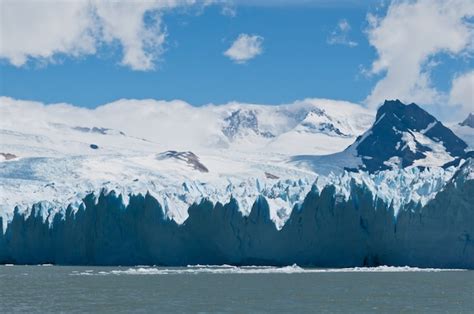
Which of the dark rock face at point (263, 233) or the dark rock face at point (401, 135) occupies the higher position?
the dark rock face at point (401, 135)

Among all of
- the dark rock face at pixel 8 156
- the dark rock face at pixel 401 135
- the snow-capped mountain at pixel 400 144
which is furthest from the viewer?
the dark rock face at pixel 401 135

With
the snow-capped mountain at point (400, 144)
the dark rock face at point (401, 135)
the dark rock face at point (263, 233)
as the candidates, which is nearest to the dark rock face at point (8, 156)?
the snow-capped mountain at point (400, 144)

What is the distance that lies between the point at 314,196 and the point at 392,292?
2069 cm

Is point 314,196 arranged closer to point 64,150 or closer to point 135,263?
point 135,263

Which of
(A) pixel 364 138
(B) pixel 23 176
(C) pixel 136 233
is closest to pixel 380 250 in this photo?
(C) pixel 136 233

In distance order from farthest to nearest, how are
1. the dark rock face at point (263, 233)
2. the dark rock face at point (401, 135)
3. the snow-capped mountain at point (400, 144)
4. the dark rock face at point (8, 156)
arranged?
the dark rock face at point (401, 135) < the snow-capped mountain at point (400, 144) < the dark rock face at point (8, 156) < the dark rock face at point (263, 233)

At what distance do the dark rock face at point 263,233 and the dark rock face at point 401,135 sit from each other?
386 feet

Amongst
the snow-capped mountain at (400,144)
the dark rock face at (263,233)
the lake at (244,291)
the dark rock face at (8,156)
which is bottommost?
the lake at (244,291)

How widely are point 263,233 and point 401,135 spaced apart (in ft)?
422

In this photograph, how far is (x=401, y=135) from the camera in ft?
602

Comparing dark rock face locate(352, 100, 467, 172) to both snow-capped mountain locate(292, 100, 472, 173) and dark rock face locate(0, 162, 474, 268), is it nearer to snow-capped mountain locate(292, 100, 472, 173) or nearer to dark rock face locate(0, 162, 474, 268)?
snow-capped mountain locate(292, 100, 472, 173)

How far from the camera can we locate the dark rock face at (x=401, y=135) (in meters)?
180

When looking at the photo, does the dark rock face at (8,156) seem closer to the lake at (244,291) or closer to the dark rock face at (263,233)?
the dark rock face at (263,233)

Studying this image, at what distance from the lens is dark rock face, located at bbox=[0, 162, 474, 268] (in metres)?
53.0
